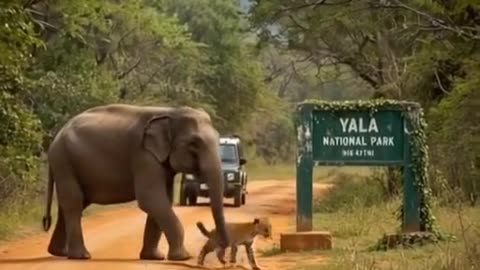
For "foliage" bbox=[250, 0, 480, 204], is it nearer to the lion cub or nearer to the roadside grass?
the roadside grass

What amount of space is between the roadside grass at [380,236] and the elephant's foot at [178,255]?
1.67m

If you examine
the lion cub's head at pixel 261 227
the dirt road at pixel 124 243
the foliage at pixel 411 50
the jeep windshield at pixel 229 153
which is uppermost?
the foliage at pixel 411 50

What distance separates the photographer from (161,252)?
17609mm

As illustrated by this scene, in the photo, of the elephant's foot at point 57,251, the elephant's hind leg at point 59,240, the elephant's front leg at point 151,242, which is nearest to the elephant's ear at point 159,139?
the elephant's front leg at point 151,242

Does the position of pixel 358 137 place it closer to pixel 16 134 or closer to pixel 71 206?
pixel 71 206

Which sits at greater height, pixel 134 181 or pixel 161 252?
pixel 134 181

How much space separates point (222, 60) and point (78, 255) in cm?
3725

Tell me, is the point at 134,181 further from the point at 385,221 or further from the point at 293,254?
the point at 385,221

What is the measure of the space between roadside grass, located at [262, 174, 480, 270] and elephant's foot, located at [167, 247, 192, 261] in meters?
1.67

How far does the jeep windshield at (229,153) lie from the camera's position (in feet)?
112

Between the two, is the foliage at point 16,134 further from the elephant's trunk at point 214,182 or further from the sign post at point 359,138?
the elephant's trunk at point 214,182

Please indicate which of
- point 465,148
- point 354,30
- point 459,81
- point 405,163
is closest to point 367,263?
point 405,163

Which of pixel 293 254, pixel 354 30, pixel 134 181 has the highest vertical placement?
pixel 354 30

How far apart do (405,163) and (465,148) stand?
17.7ft
